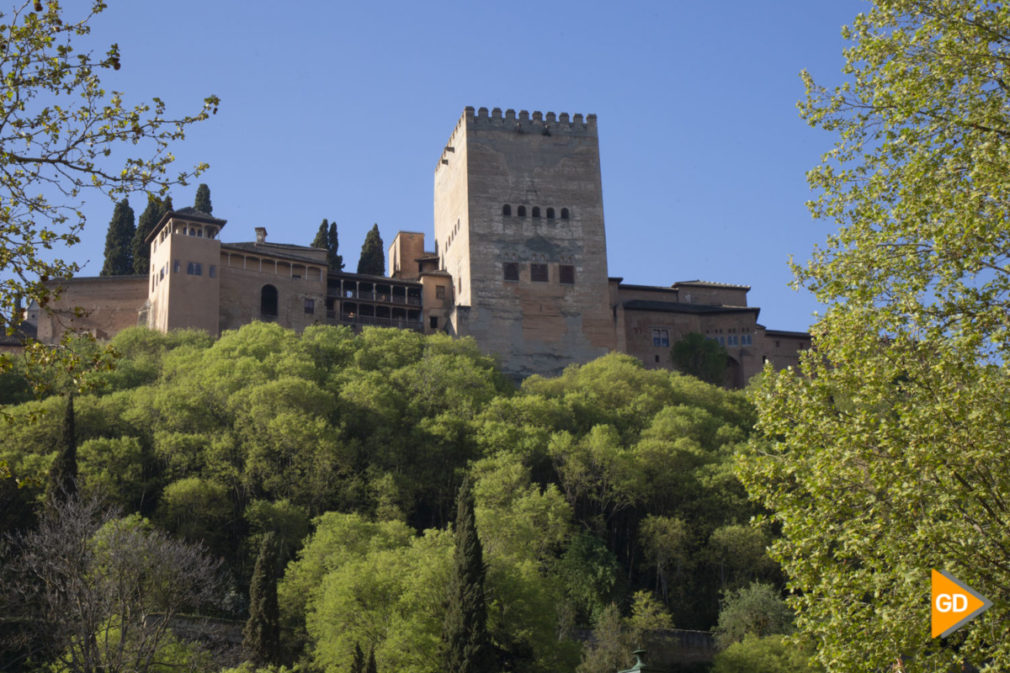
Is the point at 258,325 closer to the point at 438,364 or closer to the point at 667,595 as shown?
the point at 438,364

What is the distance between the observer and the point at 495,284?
71000 mm

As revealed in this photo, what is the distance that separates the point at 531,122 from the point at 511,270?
37.7 feet

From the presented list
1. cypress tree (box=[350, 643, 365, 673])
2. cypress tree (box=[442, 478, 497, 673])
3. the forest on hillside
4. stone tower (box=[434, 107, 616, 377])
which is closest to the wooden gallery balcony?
stone tower (box=[434, 107, 616, 377])

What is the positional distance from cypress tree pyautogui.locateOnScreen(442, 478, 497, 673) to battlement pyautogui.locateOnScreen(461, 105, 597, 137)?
45629 millimetres

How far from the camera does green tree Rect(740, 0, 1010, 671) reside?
1498cm

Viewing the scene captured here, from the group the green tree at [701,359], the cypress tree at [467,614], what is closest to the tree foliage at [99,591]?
the cypress tree at [467,614]

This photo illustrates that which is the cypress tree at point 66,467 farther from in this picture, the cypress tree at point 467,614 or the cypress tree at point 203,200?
the cypress tree at point 203,200

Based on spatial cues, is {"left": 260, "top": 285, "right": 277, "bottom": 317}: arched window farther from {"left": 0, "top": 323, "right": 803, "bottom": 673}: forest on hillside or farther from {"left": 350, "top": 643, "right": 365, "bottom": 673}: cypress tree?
{"left": 350, "top": 643, "right": 365, "bottom": 673}: cypress tree

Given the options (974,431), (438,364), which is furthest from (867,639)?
(438,364)

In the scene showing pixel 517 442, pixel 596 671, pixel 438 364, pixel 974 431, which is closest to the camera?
pixel 974 431

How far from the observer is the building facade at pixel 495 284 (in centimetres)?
6550

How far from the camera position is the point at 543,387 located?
60.8 m

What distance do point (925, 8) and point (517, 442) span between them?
36.8 m

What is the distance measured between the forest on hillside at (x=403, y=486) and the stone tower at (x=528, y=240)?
7.91 meters
